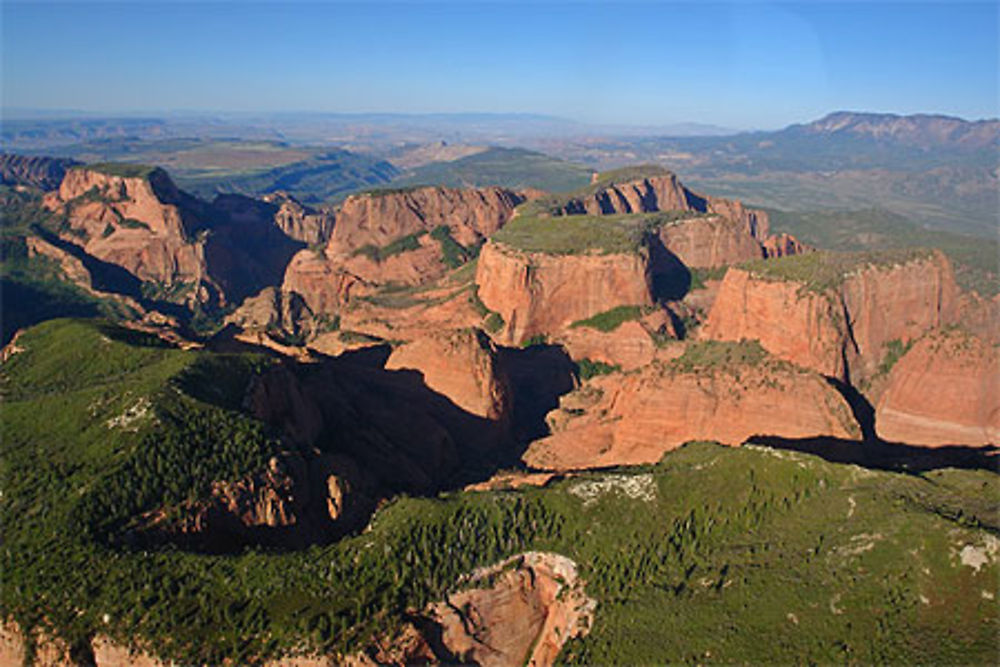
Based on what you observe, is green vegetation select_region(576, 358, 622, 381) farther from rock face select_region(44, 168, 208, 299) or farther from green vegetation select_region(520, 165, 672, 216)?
rock face select_region(44, 168, 208, 299)

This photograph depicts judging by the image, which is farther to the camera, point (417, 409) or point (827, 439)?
point (417, 409)

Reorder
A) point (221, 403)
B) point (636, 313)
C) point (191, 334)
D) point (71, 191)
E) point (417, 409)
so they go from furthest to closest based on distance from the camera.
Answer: point (71, 191) < point (636, 313) < point (191, 334) < point (417, 409) < point (221, 403)

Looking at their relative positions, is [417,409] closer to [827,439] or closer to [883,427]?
[827,439]

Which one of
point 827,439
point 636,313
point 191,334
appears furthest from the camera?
point 636,313

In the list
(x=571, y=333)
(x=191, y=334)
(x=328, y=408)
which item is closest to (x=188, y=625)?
(x=328, y=408)

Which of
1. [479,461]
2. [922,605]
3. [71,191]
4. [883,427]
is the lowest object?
[479,461]

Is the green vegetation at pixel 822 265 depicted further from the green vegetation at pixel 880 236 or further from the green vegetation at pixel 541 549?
the green vegetation at pixel 541 549

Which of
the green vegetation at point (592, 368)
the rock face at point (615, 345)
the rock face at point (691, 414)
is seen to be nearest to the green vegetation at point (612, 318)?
the rock face at point (615, 345)

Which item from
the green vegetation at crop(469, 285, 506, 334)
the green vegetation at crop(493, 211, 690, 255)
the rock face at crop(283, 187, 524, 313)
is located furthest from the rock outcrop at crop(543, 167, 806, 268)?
the green vegetation at crop(469, 285, 506, 334)
